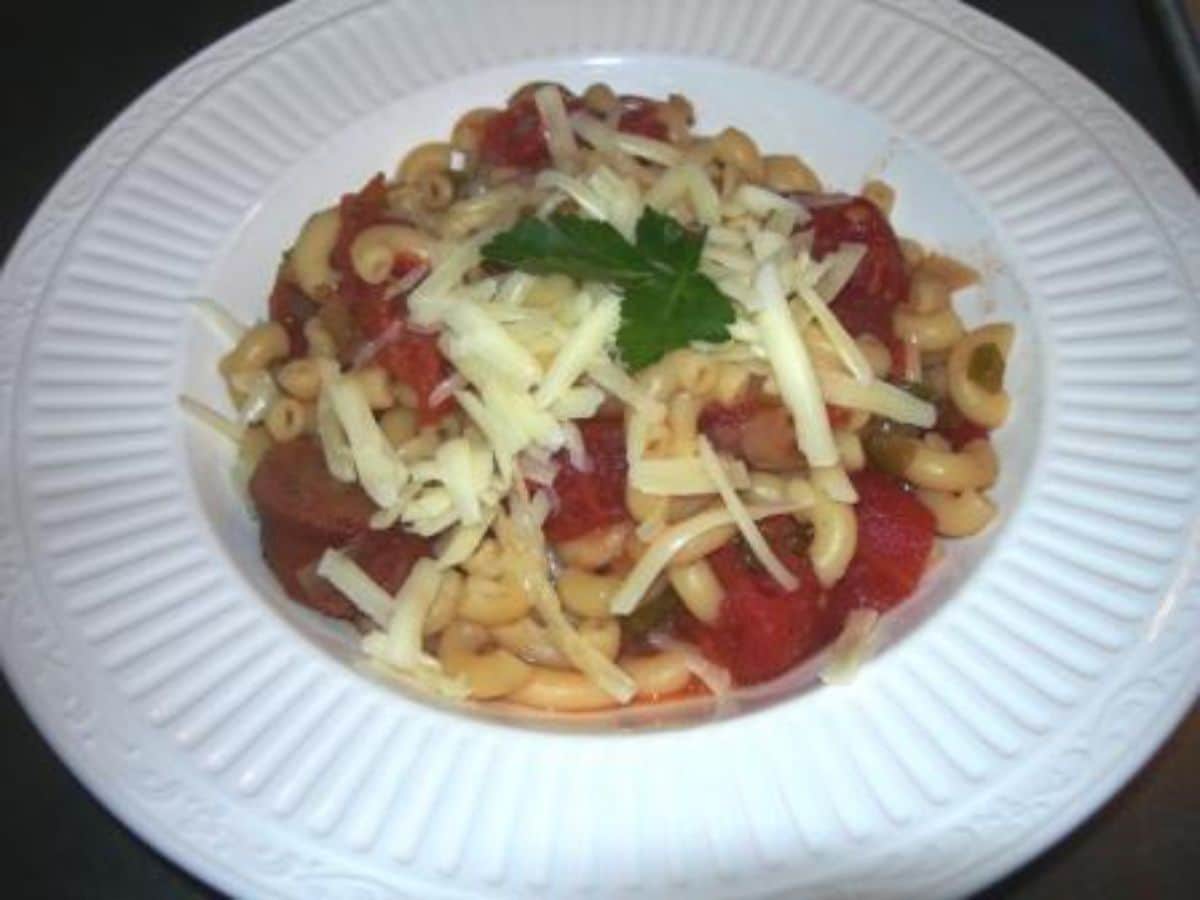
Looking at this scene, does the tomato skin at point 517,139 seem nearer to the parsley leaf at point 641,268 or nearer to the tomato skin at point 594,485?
the parsley leaf at point 641,268

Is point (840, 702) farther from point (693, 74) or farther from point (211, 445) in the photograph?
point (693, 74)

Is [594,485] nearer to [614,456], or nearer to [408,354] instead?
[614,456]

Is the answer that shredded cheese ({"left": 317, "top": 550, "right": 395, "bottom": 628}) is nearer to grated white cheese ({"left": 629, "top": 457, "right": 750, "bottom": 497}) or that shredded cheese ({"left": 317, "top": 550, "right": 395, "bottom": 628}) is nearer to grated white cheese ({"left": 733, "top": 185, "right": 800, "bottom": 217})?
grated white cheese ({"left": 629, "top": 457, "right": 750, "bottom": 497})

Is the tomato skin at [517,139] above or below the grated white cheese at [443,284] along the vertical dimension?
above


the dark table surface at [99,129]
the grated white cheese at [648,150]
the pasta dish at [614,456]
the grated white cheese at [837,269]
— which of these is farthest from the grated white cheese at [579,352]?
the dark table surface at [99,129]

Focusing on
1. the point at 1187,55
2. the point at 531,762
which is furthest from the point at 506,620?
the point at 1187,55
